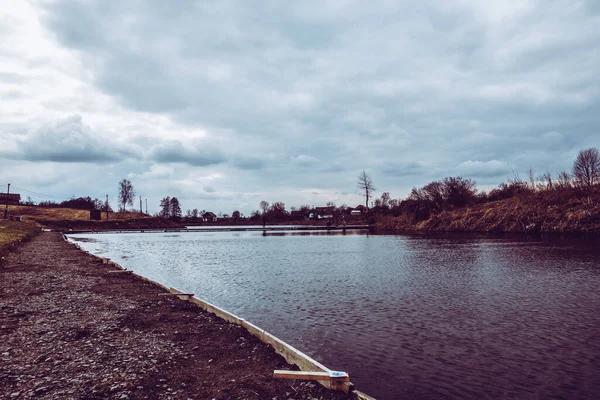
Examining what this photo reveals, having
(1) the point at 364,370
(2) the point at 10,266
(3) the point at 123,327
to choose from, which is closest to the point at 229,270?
(2) the point at 10,266

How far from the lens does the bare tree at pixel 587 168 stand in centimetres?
6519

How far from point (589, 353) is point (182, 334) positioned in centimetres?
1176

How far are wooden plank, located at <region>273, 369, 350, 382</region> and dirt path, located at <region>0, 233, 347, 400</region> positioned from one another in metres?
0.20

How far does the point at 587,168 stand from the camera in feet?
248

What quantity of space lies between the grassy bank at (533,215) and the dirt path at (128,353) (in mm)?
61427

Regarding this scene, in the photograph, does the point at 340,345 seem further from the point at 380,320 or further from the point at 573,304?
the point at 573,304

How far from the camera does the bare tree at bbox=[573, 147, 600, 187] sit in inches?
2566

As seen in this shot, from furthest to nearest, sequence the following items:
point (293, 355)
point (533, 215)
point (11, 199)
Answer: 1. point (11, 199)
2. point (533, 215)
3. point (293, 355)

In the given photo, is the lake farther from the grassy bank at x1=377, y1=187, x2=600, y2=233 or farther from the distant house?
the distant house

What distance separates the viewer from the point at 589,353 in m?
10.5

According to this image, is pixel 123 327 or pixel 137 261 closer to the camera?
pixel 123 327

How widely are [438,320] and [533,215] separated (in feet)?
200

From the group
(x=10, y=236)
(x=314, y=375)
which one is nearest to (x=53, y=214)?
(x=10, y=236)

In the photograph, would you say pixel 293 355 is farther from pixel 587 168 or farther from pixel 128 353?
pixel 587 168
